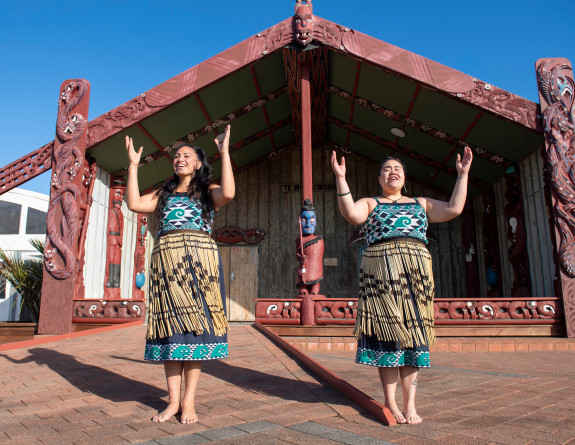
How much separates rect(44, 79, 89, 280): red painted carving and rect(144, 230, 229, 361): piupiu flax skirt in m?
5.13

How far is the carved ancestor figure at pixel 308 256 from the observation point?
22.4 ft

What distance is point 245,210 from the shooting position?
11.9 meters

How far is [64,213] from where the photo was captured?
7.16m

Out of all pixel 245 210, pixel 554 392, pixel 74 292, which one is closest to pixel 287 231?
pixel 245 210

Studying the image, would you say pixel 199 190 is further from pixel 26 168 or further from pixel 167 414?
pixel 26 168

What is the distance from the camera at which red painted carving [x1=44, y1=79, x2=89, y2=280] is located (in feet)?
23.1

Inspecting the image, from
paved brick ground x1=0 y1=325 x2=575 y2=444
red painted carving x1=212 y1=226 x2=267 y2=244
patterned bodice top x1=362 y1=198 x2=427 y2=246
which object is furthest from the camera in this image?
red painted carving x1=212 y1=226 x2=267 y2=244

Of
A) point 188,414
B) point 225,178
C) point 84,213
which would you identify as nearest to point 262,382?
point 188,414

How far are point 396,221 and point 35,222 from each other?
18864 mm

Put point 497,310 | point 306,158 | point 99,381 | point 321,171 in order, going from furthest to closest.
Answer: point 321,171 → point 306,158 → point 497,310 → point 99,381

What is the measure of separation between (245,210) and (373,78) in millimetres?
4988

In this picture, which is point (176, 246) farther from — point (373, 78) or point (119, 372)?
point (373, 78)

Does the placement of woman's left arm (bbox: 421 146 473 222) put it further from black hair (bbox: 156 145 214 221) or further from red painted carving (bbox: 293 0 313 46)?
red painted carving (bbox: 293 0 313 46)

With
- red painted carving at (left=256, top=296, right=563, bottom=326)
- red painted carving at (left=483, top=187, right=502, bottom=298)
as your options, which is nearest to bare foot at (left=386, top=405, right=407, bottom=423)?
red painted carving at (left=256, top=296, right=563, bottom=326)
